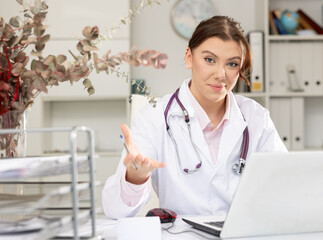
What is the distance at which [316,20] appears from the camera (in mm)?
3785

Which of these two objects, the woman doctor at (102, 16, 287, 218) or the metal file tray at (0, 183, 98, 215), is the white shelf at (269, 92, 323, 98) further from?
the metal file tray at (0, 183, 98, 215)

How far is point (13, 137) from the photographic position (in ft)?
3.27

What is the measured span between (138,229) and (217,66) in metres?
0.83

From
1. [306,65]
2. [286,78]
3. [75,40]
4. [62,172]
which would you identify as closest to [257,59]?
[286,78]

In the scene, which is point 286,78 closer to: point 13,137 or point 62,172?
point 13,137

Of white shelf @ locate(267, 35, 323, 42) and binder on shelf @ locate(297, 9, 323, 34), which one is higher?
binder on shelf @ locate(297, 9, 323, 34)

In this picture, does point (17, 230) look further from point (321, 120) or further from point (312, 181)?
point (321, 120)

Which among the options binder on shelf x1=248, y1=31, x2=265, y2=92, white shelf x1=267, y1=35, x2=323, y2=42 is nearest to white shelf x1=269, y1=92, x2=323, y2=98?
binder on shelf x1=248, y1=31, x2=265, y2=92

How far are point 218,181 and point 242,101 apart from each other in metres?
0.42

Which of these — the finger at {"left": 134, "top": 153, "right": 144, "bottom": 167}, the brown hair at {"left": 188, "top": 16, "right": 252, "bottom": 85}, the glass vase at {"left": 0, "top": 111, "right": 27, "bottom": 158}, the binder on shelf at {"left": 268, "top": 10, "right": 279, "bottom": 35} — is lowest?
the finger at {"left": 134, "top": 153, "right": 144, "bottom": 167}

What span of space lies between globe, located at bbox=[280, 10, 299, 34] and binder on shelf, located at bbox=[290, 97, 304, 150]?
568mm

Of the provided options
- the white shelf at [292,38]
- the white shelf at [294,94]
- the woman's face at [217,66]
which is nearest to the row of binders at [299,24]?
the white shelf at [292,38]

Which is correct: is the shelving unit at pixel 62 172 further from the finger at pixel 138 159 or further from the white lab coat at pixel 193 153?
the white lab coat at pixel 193 153

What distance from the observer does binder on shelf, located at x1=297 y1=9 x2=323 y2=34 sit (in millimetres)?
3608
